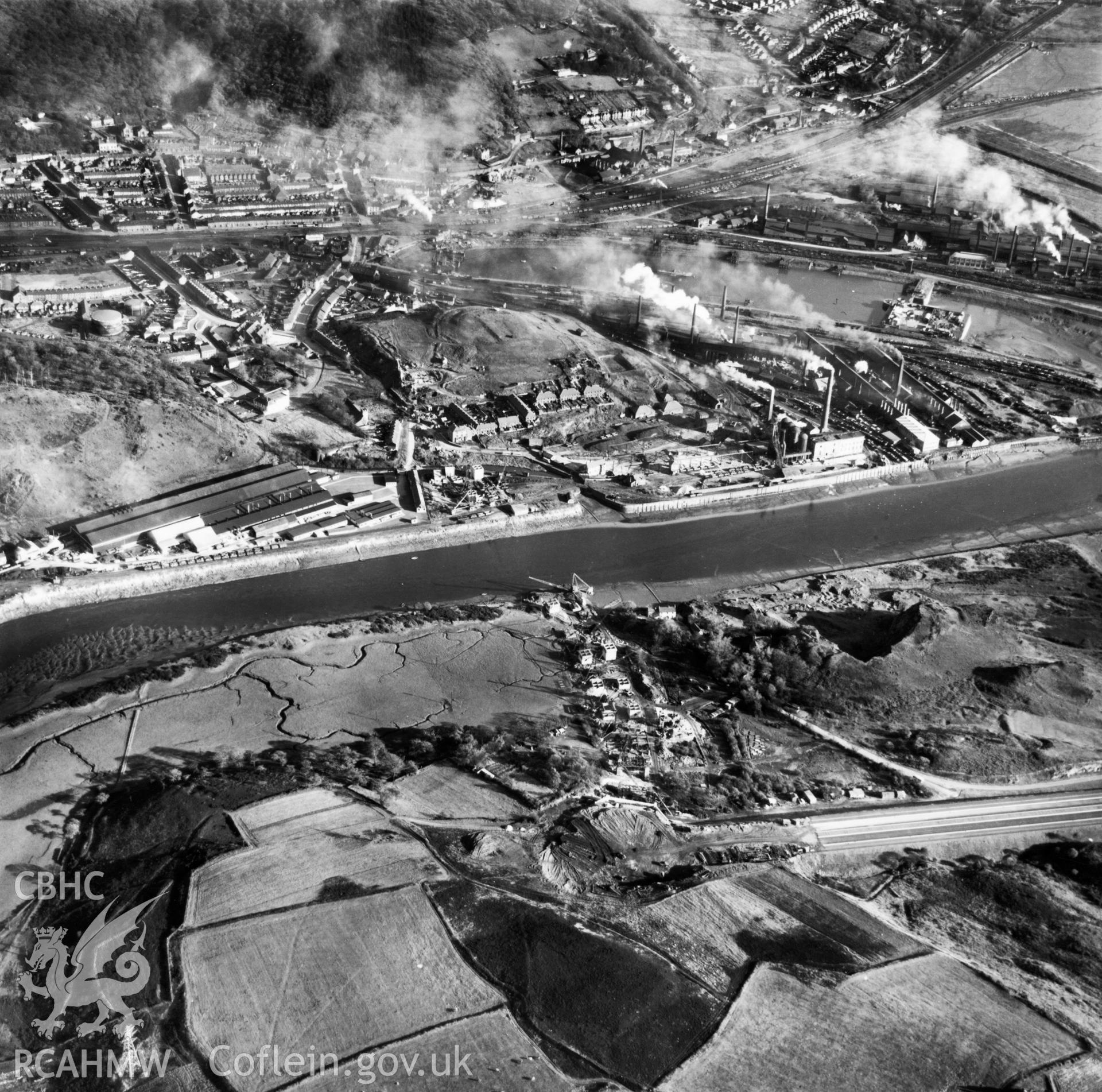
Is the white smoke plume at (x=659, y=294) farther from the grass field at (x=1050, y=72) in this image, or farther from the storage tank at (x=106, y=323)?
the grass field at (x=1050, y=72)

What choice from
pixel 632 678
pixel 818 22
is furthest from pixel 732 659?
pixel 818 22

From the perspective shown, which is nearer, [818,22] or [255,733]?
[255,733]

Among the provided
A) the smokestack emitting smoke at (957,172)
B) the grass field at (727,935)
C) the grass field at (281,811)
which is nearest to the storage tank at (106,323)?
the grass field at (281,811)

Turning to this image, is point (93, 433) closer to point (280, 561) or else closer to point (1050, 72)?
point (280, 561)

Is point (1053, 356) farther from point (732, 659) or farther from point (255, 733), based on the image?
point (255, 733)

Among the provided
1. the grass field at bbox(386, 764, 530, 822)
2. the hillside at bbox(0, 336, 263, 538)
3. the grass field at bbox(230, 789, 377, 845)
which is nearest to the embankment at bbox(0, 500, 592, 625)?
the hillside at bbox(0, 336, 263, 538)
